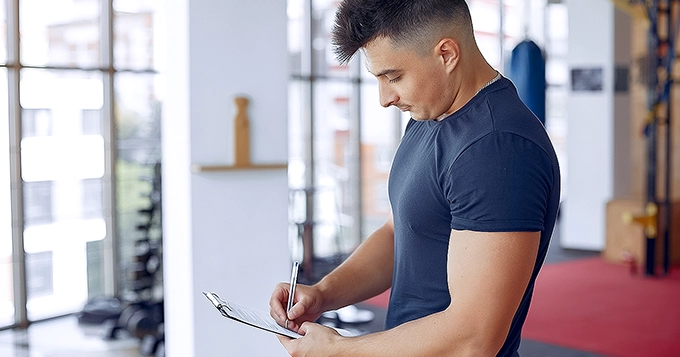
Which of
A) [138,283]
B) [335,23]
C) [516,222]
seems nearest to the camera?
[516,222]

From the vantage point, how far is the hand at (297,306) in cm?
160

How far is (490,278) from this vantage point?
1217 mm

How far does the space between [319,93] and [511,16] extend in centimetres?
358

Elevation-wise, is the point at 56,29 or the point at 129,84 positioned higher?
the point at 56,29

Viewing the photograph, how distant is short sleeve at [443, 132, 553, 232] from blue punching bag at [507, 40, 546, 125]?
1.09m

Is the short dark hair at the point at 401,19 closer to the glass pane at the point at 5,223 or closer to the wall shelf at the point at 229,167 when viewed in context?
the wall shelf at the point at 229,167

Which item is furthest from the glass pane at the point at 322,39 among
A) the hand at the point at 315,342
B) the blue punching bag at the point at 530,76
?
the hand at the point at 315,342

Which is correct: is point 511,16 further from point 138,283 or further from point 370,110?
point 138,283

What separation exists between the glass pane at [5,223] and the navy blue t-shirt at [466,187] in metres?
4.52

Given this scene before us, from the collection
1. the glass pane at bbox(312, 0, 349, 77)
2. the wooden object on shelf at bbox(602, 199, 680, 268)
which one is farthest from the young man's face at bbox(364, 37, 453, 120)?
the wooden object on shelf at bbox(602, 199, 680, 268)

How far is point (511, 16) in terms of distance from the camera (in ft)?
31.6

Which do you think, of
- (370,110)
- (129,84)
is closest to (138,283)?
(129,84)

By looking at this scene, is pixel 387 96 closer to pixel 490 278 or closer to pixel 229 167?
pixel 490 278

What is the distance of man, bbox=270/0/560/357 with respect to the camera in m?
1.22
